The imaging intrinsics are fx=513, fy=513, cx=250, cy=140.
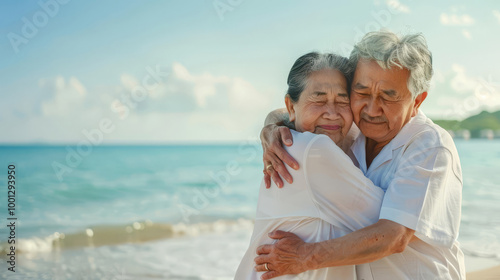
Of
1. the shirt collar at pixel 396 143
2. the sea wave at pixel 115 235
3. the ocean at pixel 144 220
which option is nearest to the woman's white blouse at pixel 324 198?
the shirt collar at pixel 396 143

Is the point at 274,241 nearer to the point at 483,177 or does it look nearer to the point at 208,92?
the point at 483,177

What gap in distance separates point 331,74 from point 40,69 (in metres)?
24.3

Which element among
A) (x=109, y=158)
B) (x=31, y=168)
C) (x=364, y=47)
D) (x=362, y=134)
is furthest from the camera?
(x=109, y=158)

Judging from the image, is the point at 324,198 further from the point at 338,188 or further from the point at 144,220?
the point at 144,220

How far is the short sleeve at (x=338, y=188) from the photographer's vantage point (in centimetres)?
216

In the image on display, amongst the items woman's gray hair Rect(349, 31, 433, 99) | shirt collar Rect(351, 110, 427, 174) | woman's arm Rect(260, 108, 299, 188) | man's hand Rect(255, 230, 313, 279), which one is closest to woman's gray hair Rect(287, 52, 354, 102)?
woman's gray hair Rect(349, 31, 433, 99)

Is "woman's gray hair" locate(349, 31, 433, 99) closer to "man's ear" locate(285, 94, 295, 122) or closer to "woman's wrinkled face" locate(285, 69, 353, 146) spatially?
"woman's wrinkled face" locate(285, 69, 353, 146)

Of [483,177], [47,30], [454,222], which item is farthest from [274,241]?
[47,30]

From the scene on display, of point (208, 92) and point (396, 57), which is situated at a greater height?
point (208, 92)

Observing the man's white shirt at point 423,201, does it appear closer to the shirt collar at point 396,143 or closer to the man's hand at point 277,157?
the shirt collar at point 396,143

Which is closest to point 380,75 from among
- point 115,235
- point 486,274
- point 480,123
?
point 486,274

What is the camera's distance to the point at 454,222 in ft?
7.57

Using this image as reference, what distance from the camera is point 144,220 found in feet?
36.6

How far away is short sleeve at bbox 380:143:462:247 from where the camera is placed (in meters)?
2.16
